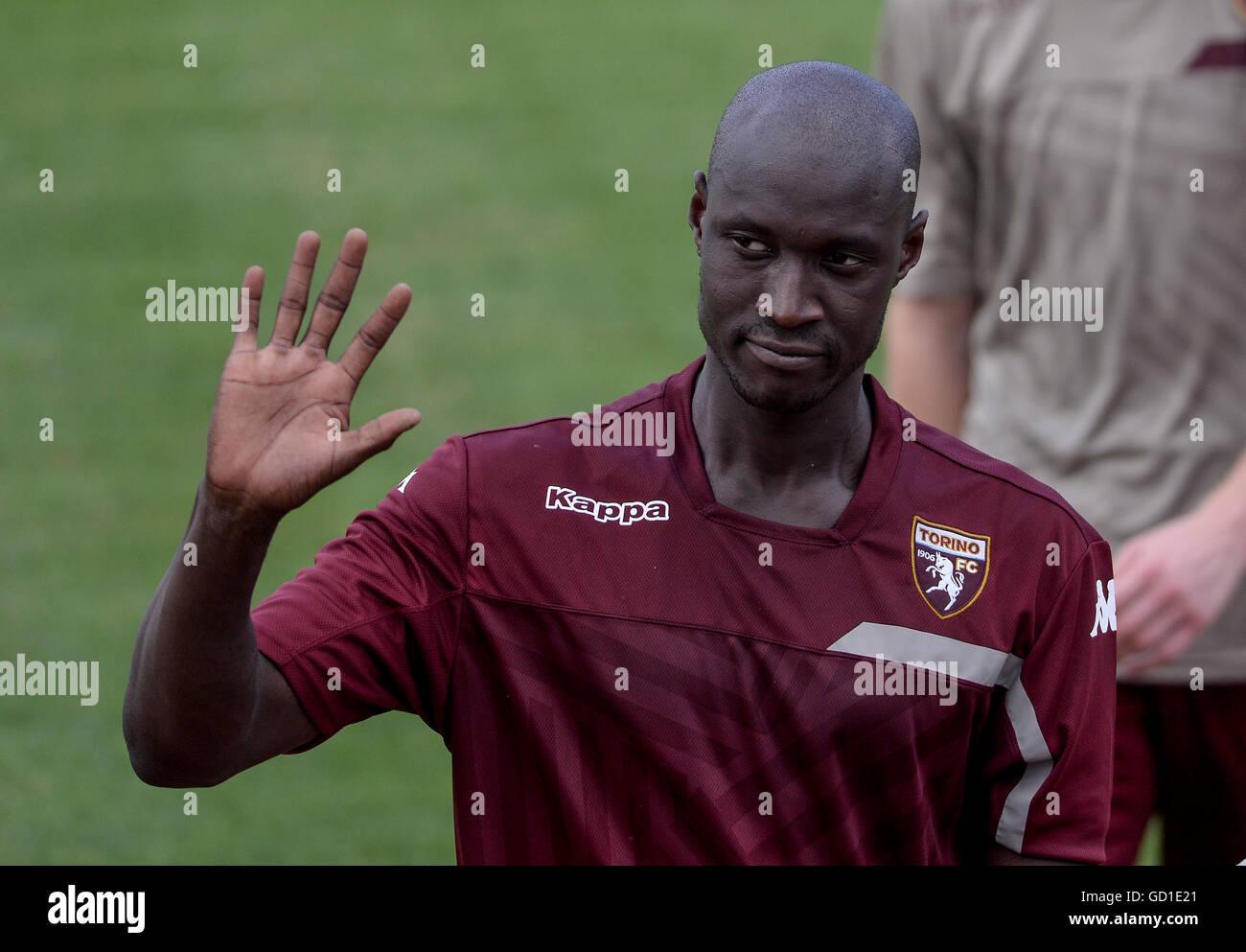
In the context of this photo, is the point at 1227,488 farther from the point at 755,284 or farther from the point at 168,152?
the point at 168,152

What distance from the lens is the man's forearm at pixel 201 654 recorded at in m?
3.16

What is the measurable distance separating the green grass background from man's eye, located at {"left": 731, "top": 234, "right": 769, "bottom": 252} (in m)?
4.20

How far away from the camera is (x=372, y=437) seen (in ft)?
10.6

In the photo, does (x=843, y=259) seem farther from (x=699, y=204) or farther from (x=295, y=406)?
(x=295, y=406)

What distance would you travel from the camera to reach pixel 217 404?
328 cm

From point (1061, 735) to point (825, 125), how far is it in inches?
44.9

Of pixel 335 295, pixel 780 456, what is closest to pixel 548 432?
pixel 780 456

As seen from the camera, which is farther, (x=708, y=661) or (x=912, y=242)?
(x=912, y=242)

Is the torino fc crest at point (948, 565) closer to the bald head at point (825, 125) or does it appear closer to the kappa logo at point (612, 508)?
the kappa logo at point (612, 508)

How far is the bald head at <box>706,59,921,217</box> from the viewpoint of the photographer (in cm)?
344

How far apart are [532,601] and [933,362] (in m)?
1.99

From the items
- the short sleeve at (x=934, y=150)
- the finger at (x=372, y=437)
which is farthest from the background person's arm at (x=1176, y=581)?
the finger at (x=372, y=437)

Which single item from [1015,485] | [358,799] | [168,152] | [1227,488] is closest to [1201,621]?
[1227,488]

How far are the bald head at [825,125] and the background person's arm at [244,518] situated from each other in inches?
26.2
